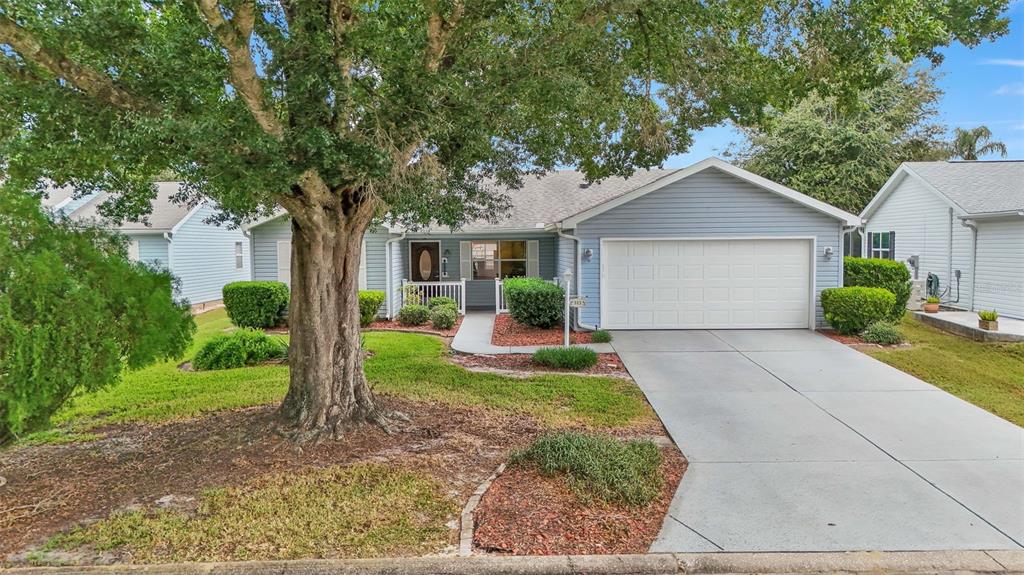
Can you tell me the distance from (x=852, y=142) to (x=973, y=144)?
46.5 feet

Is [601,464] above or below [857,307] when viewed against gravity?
below

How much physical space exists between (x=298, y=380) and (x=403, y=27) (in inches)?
141

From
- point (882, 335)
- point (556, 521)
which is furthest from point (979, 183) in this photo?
point (556, 521)

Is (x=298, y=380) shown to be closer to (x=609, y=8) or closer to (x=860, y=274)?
(x=609, y=8)

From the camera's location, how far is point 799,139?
23656 mm

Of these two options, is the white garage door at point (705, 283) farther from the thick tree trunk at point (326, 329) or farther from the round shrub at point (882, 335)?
the thick tree trunk at point (326, 329)

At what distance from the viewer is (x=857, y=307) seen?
11508 mm

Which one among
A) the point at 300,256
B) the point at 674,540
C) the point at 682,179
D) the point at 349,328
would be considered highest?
the point at 682,179

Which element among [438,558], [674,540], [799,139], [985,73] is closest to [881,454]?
[674,540]

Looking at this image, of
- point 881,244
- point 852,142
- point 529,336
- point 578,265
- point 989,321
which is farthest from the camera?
point 852,142

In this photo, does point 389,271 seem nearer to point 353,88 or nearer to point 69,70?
point 353,88

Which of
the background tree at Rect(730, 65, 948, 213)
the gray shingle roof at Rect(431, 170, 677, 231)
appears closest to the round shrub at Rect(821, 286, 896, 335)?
the gray shingle roof at Rect(431, 170, 677, 231)

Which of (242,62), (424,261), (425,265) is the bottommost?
(425,265)

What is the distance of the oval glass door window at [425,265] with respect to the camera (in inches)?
656
